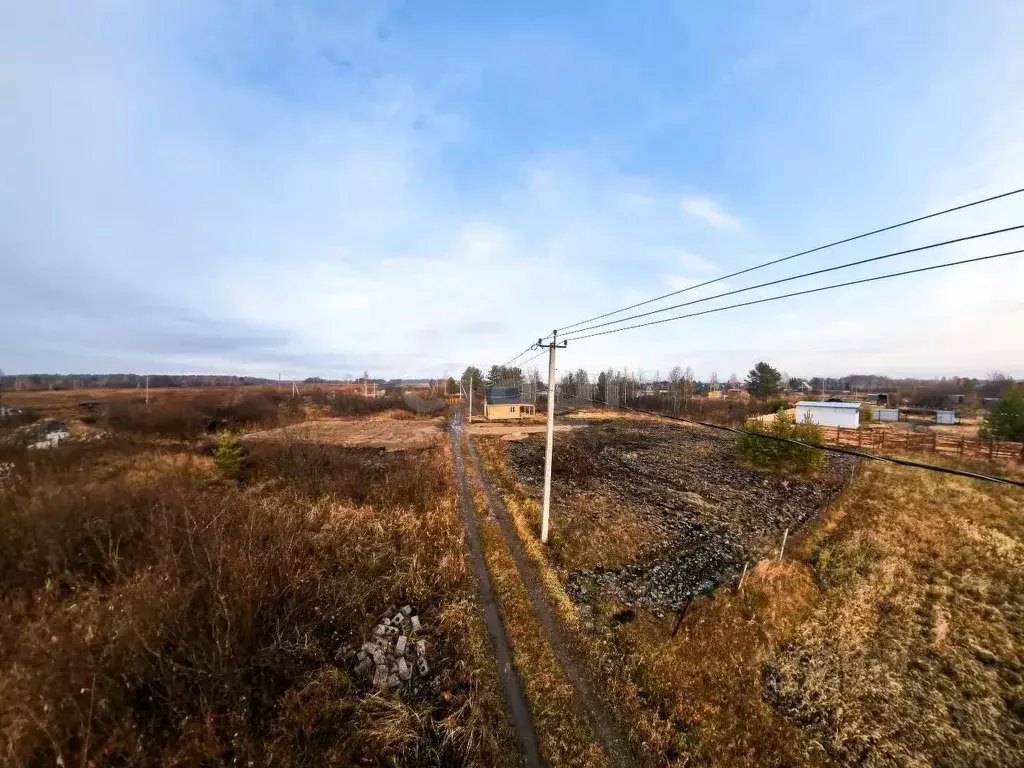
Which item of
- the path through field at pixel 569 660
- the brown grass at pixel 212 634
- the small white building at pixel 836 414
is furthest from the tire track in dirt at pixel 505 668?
the small white building at pixel 836 414

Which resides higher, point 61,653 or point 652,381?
point 652,381

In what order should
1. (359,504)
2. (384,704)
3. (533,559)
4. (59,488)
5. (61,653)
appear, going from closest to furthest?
(61,653), (384,704), (59,488), (533,559), (359,504)

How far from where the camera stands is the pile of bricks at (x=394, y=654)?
295 inches

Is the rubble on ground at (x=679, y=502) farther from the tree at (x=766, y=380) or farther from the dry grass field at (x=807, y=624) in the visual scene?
the tree at (x=766, y=380)

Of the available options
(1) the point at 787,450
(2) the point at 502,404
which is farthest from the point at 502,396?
(1) the point at 787,450

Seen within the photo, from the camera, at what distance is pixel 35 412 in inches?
1131

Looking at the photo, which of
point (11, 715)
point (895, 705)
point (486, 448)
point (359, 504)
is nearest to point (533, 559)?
point (359, 504)

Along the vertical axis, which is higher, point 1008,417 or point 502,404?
point 1008,417

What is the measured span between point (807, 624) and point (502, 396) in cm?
4334

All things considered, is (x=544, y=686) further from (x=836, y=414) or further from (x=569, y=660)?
(x=836, y=414)

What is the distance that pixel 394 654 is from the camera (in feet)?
26.4

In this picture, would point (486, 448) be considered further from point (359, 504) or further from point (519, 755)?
point (519, 755)

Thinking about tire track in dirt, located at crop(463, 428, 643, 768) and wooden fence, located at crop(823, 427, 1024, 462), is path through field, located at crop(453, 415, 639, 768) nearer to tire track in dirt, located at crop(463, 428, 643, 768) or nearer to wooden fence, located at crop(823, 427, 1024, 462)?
tire track in dirt, located at crop(463, 428, 643, 768)

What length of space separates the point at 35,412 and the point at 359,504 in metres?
32.7
